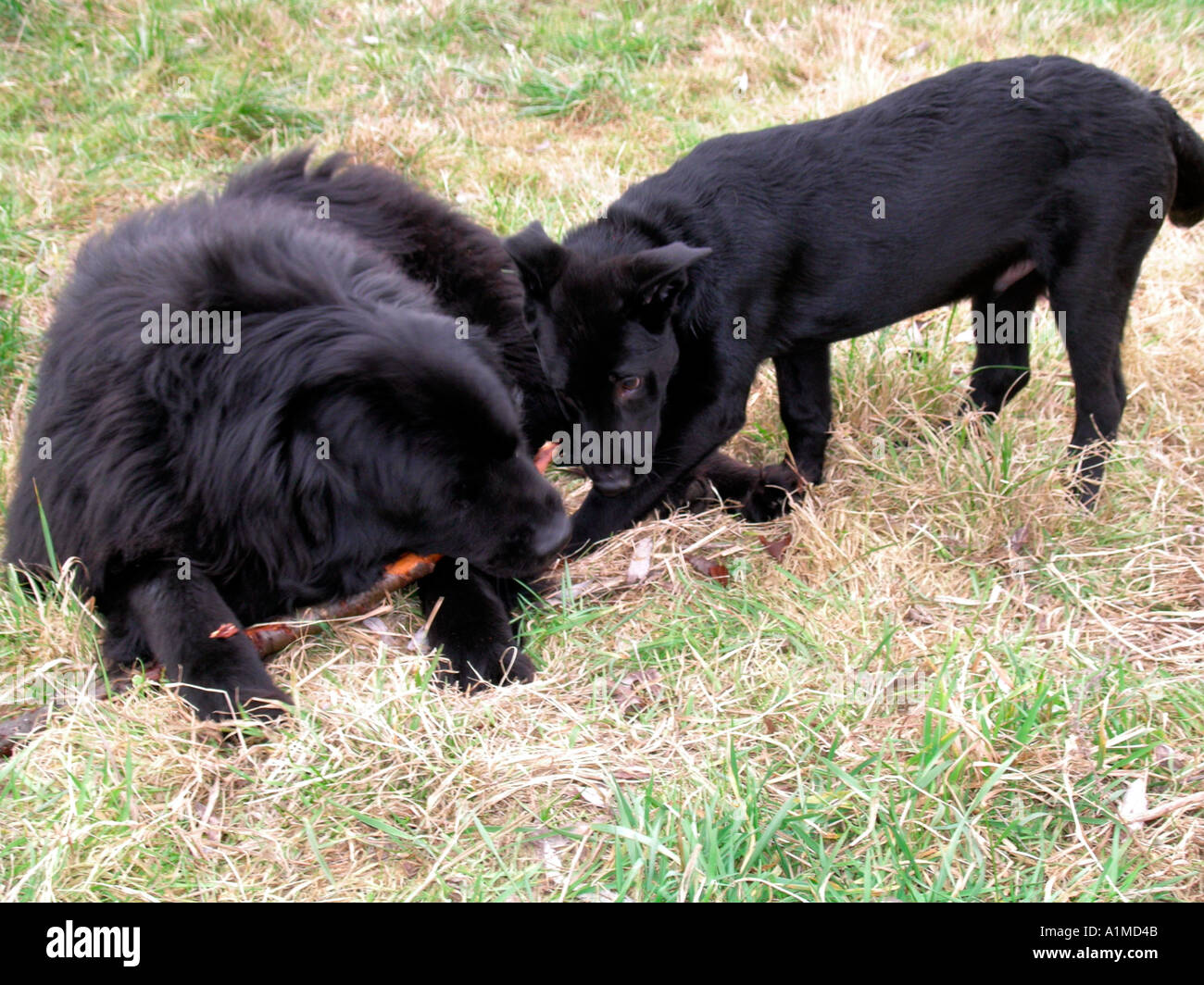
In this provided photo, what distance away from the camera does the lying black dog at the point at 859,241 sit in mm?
Answer: 3082

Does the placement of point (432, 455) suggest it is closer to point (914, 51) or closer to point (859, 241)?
point (859, 241)

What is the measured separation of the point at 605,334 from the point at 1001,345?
4.93 feet

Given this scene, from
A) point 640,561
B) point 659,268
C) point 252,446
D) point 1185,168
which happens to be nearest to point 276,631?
point 252,446

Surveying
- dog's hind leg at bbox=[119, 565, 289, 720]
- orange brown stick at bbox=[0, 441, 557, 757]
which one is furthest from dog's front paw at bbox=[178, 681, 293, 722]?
orange brown stick at bbox=[0, 441, 557, 757]

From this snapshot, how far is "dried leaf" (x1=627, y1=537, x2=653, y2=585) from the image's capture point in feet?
10.4

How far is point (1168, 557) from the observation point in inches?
118

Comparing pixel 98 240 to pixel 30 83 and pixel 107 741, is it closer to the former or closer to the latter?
pixel 107 741

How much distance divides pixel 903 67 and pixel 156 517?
4973mm

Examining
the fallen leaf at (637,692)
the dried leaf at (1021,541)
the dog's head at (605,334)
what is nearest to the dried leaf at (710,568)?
the dog's head at (605,334)

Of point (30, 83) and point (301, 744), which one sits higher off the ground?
point (30, 83)

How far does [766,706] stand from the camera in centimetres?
251
